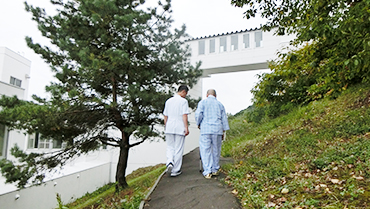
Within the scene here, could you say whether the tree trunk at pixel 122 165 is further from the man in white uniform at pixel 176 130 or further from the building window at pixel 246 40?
the building window at pixel 246 40

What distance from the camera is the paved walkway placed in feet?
13.0

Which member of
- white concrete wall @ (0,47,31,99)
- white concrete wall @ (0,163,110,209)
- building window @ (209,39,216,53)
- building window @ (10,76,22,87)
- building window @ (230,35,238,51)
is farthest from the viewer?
building window @ (10,76,22,87)

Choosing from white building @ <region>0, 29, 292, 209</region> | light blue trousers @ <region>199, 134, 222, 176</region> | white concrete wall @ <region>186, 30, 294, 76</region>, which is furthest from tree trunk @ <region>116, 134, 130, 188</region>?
white concrete wall @ <region>186, 30, 294, 76</region>

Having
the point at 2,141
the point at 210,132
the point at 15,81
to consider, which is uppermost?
the point at 15,81

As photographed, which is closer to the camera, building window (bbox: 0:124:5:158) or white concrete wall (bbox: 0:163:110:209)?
white concrete wall (bbox: 0:163:110:209)

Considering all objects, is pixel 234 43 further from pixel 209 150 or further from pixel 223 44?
pixel 209 150

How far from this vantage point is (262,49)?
12.4 meters

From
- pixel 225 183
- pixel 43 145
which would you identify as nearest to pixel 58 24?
pixel 225 183

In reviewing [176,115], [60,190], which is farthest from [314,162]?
[60,190]

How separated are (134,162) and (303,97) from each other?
880cm

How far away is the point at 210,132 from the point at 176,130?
695 mm

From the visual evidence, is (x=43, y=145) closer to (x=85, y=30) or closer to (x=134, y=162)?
(x=134, y=162)

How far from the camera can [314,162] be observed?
15.4 feet

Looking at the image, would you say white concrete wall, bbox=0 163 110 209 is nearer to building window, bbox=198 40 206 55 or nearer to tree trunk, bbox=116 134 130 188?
tree trunk, bbox=116 134 130 188
